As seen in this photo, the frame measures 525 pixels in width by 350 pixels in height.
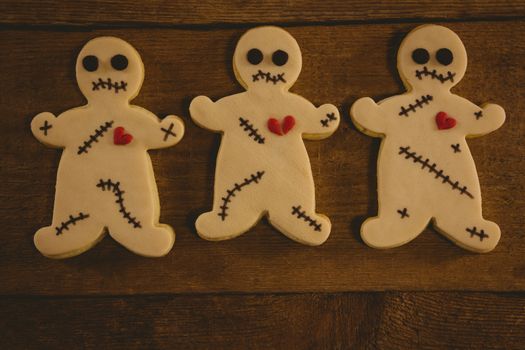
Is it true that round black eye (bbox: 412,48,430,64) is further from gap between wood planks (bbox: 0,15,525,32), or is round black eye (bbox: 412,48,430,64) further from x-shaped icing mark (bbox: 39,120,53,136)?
x-shaped icing mark (bbox: 39,120,53,136)

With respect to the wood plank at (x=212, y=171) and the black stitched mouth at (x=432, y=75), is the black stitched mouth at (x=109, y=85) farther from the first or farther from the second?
the black stitched mouth at (x=432, y=75)

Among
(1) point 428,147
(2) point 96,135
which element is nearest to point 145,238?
(2) point 96,135

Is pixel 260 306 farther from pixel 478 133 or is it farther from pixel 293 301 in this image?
pixel 478 133

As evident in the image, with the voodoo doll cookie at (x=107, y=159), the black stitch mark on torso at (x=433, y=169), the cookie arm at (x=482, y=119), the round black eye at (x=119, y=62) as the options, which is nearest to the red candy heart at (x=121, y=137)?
the voodoo doll cookie at (x=107, y=159)

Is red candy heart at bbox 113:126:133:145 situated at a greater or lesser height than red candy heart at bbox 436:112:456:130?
lesser

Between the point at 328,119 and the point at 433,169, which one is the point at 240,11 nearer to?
the point at 328,119

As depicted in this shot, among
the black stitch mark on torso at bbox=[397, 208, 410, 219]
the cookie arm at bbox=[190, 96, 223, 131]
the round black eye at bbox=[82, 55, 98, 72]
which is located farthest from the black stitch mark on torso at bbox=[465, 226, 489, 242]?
the round black eye at bbox=[82, 55, 98, 72]
